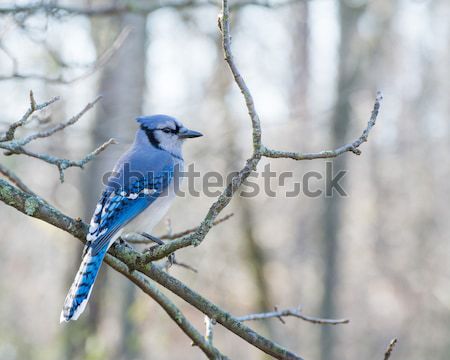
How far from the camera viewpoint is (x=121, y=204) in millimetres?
2951

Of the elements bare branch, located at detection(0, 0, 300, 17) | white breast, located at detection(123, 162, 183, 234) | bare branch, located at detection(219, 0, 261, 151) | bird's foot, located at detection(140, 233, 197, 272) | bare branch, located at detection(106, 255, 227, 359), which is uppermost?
bare branch, located at detection(0, 0, 300, 17)

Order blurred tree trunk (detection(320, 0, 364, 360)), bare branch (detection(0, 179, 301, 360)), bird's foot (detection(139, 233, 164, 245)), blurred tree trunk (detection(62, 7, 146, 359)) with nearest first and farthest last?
1. bare branch (detection(0, 179, 301, 360))
2. bird's foot (detection(139, 233, 164, 245))
3. blurred tree trunk (detection(62, 7, 146, 359))
4. blurred tree trunk (detection(320, 0, 364, 360))

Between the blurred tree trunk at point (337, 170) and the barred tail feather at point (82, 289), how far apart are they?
538cm

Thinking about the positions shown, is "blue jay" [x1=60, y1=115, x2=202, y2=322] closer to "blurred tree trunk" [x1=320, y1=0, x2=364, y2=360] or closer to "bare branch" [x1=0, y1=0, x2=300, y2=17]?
"bare branch" [x1=0, y1=0, x2=300, y2=17]

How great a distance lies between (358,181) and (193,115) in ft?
22.2

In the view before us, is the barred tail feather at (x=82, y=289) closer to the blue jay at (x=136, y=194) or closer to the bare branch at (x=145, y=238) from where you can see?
the blue jay at (x=136, y=194)

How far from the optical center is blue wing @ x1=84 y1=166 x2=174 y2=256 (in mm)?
2455

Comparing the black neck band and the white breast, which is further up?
the black neck band

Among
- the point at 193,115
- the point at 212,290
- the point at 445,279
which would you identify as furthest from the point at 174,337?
the point at 445,279

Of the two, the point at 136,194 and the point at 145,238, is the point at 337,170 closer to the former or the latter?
the point at 136,194

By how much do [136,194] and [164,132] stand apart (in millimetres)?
600

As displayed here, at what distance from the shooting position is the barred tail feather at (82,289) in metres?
2.33

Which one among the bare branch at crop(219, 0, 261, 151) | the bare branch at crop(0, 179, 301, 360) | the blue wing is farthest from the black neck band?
the bare branch at crop(219, 0, 261, 151)

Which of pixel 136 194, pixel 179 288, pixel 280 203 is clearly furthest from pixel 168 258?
pixel 280 203
